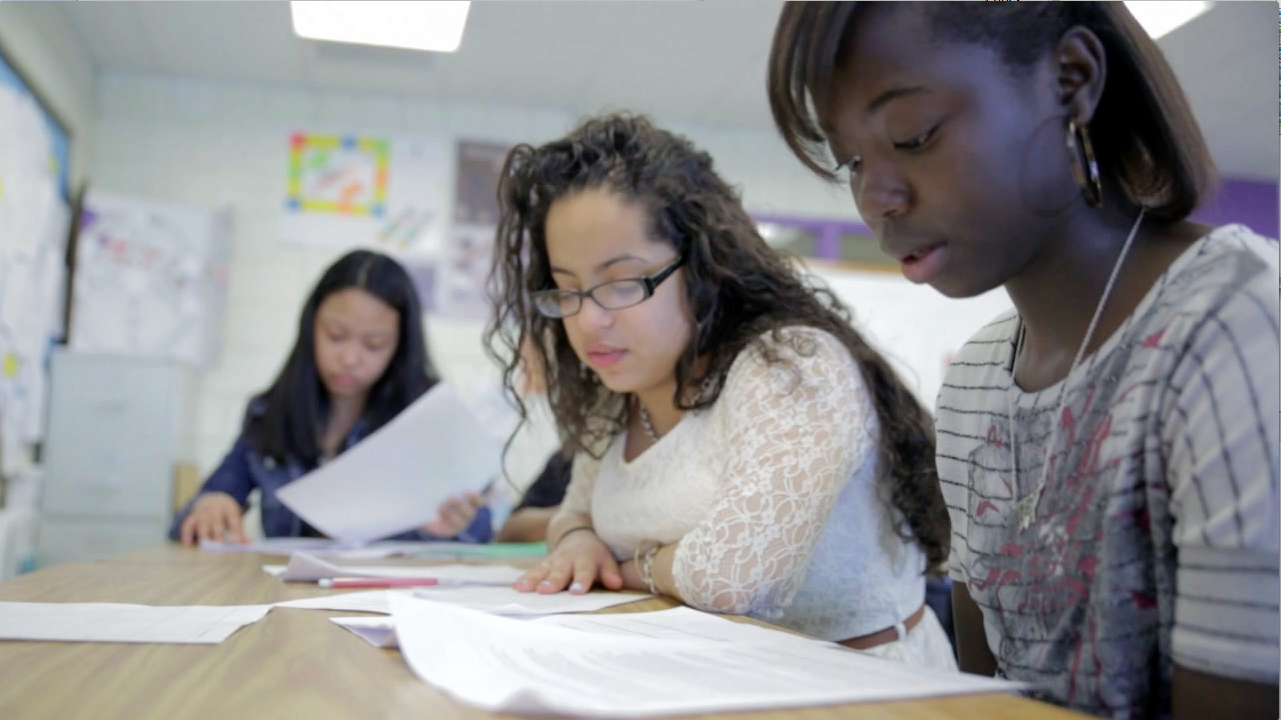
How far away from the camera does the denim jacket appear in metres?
1.83

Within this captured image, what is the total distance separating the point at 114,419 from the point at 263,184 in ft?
3.69

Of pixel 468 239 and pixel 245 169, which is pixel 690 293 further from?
pixel 245 169

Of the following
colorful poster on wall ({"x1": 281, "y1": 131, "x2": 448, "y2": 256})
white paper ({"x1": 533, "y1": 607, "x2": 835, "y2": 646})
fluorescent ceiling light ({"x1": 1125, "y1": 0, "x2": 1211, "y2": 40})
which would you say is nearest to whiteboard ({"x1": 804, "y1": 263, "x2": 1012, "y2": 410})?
colorful poster on wall ({"x1": 281, "y1": 131, "x2": 448, "y2": 256})

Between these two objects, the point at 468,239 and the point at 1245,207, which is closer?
the point at 1245,207

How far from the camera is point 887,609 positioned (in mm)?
1014

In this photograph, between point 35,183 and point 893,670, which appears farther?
point 35,183

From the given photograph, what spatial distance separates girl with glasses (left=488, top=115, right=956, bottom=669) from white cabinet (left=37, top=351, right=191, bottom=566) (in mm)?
2433

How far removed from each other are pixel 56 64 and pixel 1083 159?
3.29m

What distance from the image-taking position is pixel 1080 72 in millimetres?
542

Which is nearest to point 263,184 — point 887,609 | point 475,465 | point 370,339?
point 370,339

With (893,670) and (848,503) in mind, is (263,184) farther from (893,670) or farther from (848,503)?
(893,670)

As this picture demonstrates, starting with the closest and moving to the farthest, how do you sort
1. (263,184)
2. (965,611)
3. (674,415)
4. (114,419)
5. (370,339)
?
(965,611) < (674,415) < (370,339) < (114,419) < (263,184)

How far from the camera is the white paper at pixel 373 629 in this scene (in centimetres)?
60

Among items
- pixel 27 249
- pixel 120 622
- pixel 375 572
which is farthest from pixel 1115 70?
pixel 27 249
